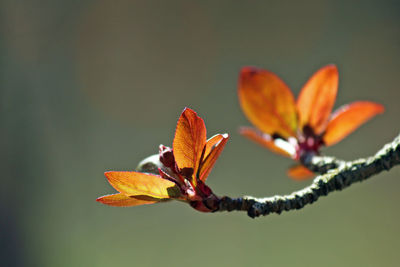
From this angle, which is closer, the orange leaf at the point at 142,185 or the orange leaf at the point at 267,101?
the orange leaf at the point at 142,185

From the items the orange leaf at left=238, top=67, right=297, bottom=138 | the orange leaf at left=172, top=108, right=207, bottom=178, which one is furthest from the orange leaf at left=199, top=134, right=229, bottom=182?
the orange leaf at left=238, top=67, right=297, bottom=138

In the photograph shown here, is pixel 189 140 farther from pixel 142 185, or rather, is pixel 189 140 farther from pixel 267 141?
pixel 267 141

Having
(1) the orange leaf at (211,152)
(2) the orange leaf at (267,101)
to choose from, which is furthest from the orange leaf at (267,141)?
(1) the orange leaf at (211,152)

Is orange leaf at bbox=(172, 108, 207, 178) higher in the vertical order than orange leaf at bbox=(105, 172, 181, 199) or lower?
higher

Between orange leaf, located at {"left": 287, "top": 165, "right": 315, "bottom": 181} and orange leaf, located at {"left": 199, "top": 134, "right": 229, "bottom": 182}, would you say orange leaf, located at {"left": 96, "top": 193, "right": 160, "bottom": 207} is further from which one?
orange leaf, located at {"left": 287, "top": 165, "right": 315, "bottom": 181}

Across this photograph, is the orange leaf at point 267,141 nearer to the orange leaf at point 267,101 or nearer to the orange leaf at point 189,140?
the orange leaf at point 267,101

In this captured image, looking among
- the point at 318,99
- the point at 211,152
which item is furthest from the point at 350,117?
the point at 211,152

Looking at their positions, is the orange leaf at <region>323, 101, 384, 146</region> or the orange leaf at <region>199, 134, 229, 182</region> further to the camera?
the orange leaf at <region>323, 101, 384, 146</region>
